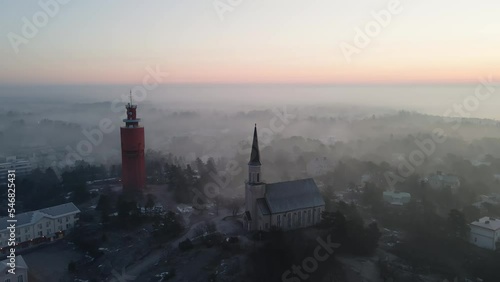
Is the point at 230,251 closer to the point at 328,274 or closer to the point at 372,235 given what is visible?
the point at 328,274

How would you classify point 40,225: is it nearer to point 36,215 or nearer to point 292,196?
point 36,215

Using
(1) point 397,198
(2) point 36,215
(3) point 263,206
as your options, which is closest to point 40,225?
(2) point 36,215

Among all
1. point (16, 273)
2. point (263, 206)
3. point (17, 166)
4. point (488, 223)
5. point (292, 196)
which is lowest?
point (16, 273)

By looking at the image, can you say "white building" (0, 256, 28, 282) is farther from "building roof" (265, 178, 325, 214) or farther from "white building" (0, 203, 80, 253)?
"building roof" (265, 178, 325, 214)

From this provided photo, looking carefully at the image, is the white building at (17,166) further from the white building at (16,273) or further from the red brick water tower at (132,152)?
the white building at (16,273)

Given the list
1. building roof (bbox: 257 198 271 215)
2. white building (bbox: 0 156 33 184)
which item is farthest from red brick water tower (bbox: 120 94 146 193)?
white building (bbox: 0 156 33 184)

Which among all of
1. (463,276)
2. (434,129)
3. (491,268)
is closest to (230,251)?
(463,276)

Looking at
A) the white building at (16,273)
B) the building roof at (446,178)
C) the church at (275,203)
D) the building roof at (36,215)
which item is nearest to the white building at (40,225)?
the building roof at (36,215)

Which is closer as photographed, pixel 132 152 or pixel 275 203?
pixel 275 203
